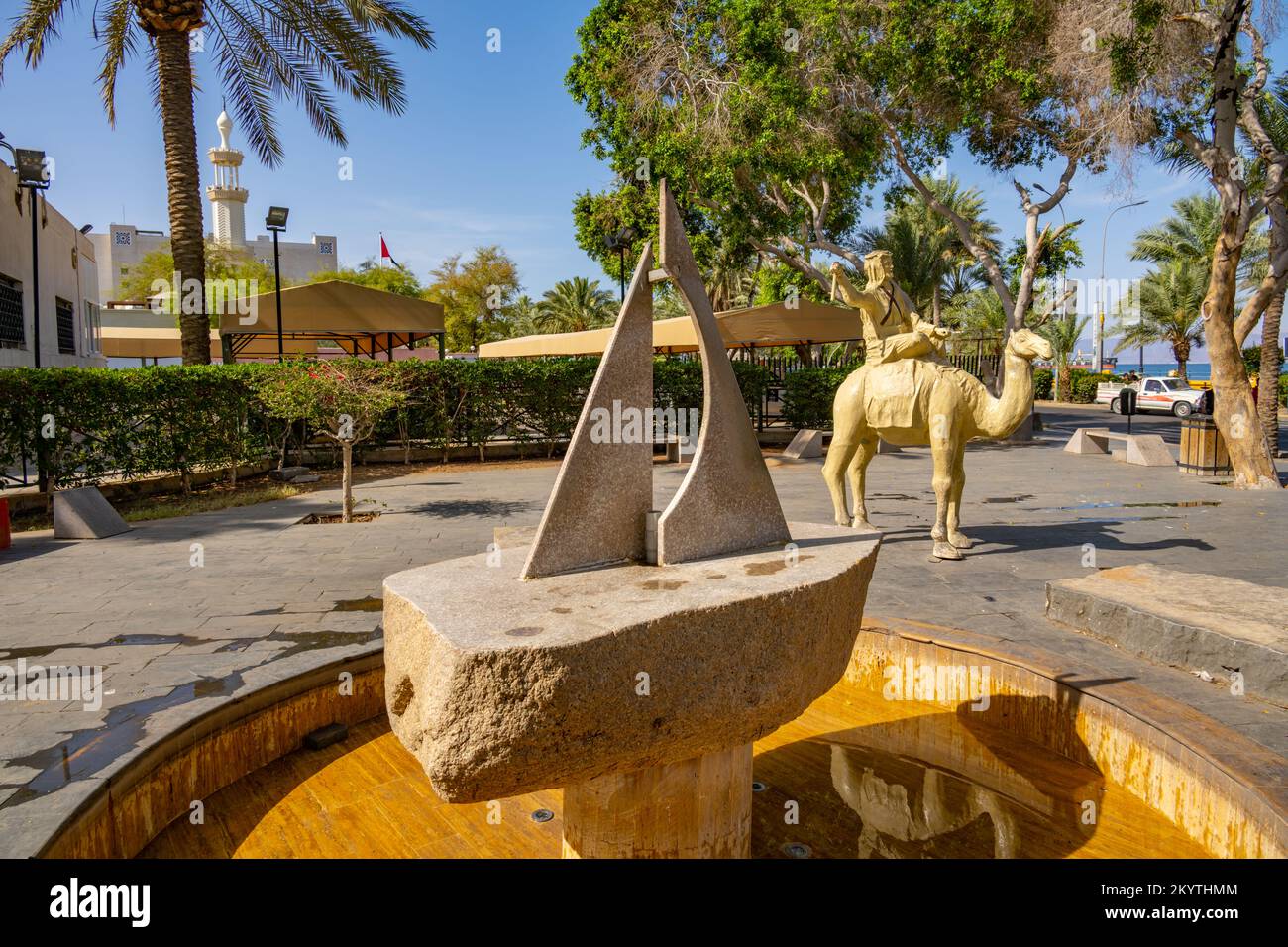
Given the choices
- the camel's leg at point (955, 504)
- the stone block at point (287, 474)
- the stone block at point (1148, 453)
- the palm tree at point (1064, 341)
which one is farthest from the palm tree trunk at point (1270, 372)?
the palm tree at point (1064, 341)

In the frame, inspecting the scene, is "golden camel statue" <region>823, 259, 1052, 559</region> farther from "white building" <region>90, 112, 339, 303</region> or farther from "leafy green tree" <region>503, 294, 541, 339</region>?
"white building" <region>90, 112, 339, 303</region>

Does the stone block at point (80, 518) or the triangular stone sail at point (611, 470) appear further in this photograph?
the stone block at point (80, 518)

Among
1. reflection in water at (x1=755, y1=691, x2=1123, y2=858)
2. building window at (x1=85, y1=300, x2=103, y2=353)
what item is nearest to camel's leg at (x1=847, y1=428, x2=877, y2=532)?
reflection in water at (x1=755, y1=691, x2=1123, y2=858)

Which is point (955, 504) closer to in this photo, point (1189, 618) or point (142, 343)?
point (1189, 618)

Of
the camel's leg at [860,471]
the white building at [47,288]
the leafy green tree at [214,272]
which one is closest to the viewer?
the camel's leg at [860,471]

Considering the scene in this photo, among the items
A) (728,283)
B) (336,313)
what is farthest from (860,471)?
(728,283)

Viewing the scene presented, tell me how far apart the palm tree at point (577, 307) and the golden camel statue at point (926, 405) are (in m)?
35.3

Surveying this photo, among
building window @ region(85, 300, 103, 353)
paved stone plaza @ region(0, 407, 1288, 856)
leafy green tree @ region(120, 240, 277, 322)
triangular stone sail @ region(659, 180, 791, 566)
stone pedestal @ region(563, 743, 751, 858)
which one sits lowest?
stone pedestal @ region(563, 743, 751, 858)

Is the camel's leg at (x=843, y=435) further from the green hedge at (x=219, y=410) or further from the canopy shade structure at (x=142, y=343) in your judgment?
the canopy shade structure at (x=142, y=343)

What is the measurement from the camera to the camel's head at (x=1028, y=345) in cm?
635

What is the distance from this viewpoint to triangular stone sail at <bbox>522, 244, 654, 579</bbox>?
328 cm

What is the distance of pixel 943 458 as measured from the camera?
700 centimetres

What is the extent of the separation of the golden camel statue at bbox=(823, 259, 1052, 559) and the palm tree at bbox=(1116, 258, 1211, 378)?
30.2 meters

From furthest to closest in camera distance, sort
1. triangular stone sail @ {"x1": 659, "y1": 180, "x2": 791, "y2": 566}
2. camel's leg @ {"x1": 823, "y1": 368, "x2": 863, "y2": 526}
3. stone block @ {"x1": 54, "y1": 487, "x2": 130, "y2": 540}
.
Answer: stone block @ {"x1": 54, "y1": 487, "x2": 130, "y2": 540}
camel's leg @ {"x1": 823, "y1": 368, "x2": 863, "y2": 526}
triangular stone sail @ {"x1": 659, "y1": 180, "x2": 791, "y2": 566}
